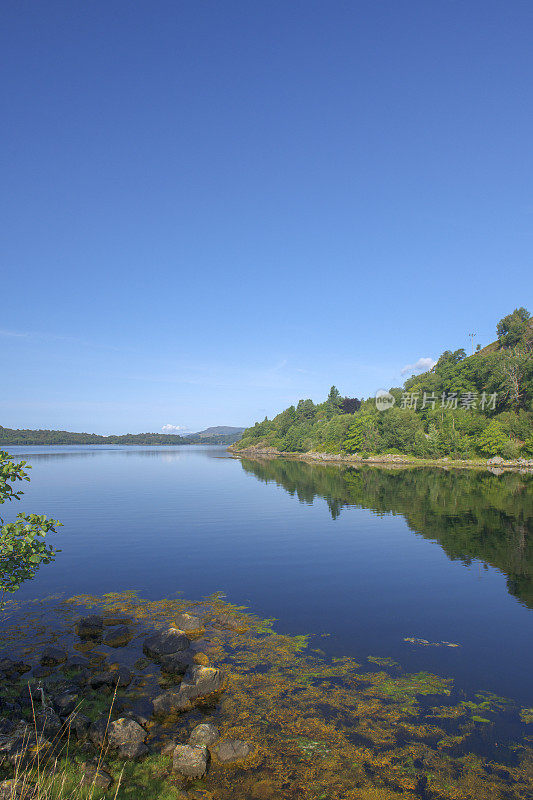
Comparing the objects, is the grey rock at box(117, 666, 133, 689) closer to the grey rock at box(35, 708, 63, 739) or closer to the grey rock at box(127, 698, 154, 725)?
the grey rock at box(127, 698, 154, 725)

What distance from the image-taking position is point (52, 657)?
21.2 m

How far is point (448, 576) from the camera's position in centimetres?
3528

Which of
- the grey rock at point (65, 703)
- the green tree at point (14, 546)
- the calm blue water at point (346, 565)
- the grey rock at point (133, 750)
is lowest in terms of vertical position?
the calm blue water at point (346, 565)

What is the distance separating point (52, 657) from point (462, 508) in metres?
59.3

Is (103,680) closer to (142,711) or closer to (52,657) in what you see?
(142,711)

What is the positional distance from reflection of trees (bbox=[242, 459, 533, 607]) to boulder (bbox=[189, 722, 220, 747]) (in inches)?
965

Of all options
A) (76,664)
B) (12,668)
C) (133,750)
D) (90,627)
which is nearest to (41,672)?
(12,668)

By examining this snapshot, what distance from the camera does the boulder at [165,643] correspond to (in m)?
21.9

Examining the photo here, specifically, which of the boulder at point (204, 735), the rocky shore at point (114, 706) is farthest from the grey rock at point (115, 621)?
the boulder at point (204, 735)

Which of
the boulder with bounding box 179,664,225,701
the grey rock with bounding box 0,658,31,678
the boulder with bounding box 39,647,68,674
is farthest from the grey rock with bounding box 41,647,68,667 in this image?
the boulder with bounding box 179,664,225,701

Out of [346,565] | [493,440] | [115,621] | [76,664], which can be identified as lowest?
[346,565]

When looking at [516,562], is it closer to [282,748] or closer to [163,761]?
[282,748]

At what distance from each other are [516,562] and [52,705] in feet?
122

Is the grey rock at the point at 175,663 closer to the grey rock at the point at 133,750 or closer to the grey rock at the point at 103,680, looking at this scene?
the grey rock at the point at 103,680
